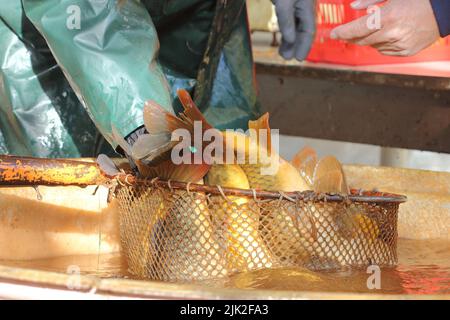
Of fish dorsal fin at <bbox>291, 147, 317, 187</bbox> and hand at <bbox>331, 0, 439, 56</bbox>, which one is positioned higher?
hand at <bbox>331, 0, 439, 56</bbox>

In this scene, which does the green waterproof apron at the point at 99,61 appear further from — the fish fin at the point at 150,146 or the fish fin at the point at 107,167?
the fish fin at the point at 150,146

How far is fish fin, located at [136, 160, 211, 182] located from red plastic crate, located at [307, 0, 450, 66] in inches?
95.2

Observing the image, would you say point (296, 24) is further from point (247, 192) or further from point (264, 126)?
point (247, 192)

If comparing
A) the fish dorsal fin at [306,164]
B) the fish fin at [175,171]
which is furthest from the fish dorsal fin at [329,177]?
the fish fin at [175,171]

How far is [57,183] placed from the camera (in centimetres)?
244

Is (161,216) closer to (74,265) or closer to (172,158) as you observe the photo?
(172,158)

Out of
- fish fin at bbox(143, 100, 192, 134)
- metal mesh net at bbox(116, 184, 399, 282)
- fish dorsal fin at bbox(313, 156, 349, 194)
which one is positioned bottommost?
metal mesh net at bbox(116, 184, 399, 282)

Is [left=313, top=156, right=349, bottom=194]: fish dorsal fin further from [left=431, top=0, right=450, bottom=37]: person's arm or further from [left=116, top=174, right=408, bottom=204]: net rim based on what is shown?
[left=431, top=0, right=450, bottom=37]: person's arm

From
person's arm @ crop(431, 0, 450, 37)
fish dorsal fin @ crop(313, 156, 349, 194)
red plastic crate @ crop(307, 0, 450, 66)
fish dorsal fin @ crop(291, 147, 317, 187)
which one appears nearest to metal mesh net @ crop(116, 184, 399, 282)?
fish dorsal fin @ crop(313, 156, 349, 194)

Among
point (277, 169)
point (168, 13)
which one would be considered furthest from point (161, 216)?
point (168, 13)

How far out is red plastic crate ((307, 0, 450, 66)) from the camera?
4.70m

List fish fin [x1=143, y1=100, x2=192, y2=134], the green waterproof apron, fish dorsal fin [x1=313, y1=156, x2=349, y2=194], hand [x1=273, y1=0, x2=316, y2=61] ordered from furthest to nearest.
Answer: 1. hand [x1=273, y1=0, x2=316, y2=61]
2. the green waterproof apron
3. fish dorsal fin [x1=313, y1=156, x2=349, y2=194]
4. fish fin [x1=143, y1=100, x2=192, y2=134]

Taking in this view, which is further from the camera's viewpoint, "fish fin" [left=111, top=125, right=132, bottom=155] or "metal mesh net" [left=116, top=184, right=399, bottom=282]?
"fish fin" [left=111, top=125, right=132, bottom=155]
